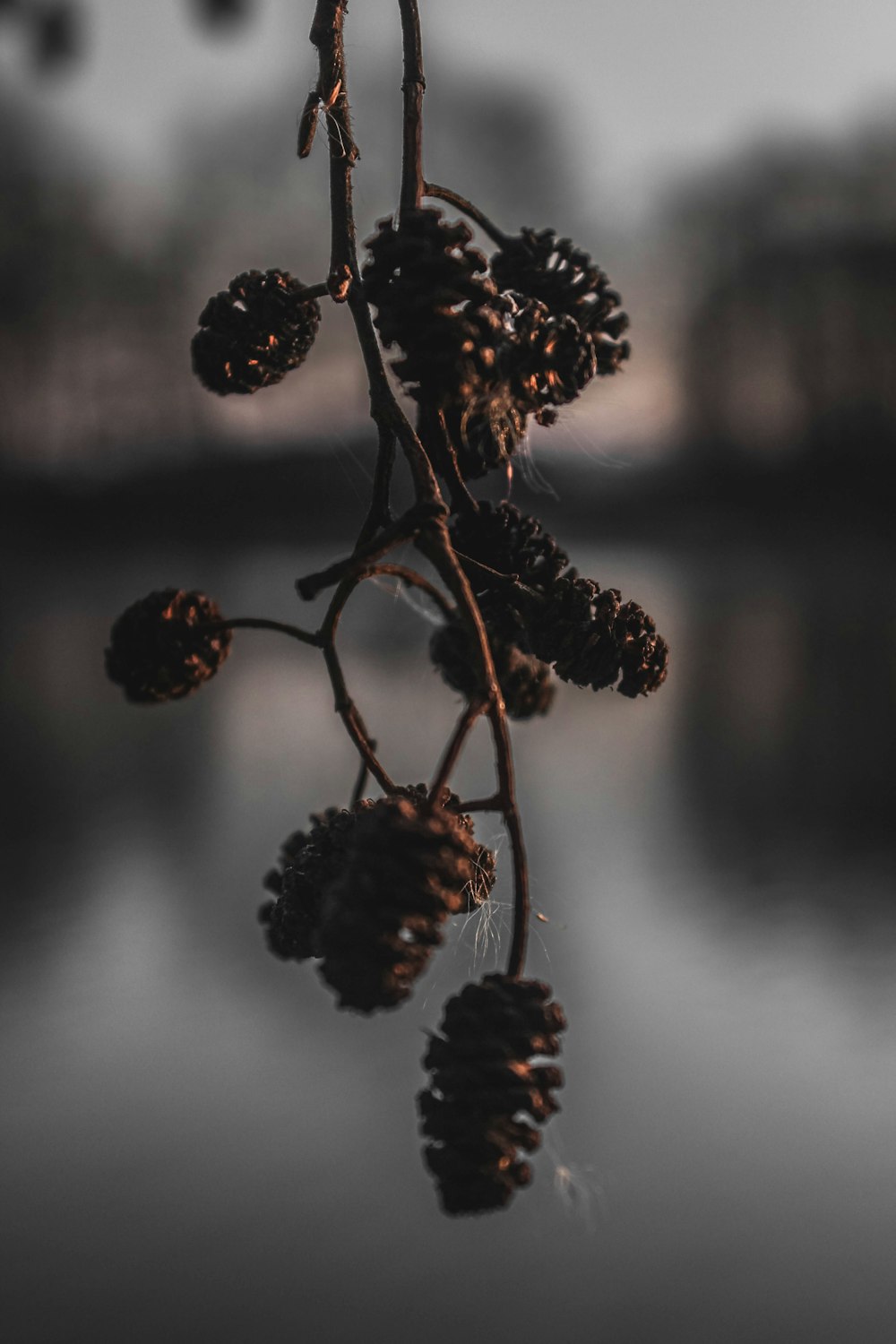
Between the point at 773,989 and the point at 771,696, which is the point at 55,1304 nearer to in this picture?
the point at 773,989

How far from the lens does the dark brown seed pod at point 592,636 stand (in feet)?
1.12

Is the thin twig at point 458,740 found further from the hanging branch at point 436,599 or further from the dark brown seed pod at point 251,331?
the dark brown seed pod at point 251,331

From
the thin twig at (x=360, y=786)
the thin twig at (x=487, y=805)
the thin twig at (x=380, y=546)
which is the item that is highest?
the thin twig at (x=360, y=786)

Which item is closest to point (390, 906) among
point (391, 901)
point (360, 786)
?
point (391, 901)

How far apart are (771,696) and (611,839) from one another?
2.38 metres

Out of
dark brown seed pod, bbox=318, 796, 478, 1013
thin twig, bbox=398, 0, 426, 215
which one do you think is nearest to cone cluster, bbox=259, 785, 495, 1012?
dark brown seed pod, bbox=318, 796, 478, 1013

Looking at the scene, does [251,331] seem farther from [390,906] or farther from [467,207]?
[390,906]

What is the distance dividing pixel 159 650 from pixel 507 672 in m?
0.14

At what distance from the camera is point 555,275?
0.38 m

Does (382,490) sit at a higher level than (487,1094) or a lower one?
higher

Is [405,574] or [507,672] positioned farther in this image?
[507,672]

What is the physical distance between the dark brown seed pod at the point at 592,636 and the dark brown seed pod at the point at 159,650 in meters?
0.09

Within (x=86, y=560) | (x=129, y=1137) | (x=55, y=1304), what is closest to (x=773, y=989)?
(x=129, y=1137)

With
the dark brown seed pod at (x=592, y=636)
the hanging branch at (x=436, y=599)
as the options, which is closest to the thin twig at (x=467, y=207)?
the hanging branch at (x=436, y=599)
